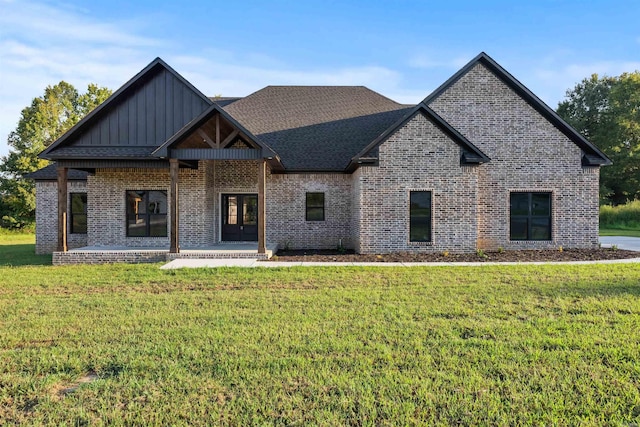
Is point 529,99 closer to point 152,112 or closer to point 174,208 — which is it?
point 174,208

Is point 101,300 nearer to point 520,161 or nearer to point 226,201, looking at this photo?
point 226,201

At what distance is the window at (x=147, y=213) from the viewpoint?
15023 mm

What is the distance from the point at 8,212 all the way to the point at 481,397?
145 ft

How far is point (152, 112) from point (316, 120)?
286 inches

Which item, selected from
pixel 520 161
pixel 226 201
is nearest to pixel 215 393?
pixel 226 201

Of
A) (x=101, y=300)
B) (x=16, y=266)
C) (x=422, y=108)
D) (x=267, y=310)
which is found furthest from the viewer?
(x=422, y=108)

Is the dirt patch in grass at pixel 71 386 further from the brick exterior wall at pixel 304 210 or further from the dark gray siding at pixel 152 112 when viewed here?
the brick exterior wall at pixel 304 210

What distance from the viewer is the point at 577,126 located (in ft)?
141

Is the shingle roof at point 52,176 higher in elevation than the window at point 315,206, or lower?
higher

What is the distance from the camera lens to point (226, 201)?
16.2 meters

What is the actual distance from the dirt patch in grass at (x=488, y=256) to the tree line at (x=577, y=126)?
109ft

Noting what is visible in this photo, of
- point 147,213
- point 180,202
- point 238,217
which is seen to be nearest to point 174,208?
point 180,202

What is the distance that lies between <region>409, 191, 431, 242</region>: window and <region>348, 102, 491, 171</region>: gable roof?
1.81 metres

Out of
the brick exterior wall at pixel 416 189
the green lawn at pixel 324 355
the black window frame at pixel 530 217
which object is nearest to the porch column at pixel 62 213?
the green lawn at pixel 324 355
